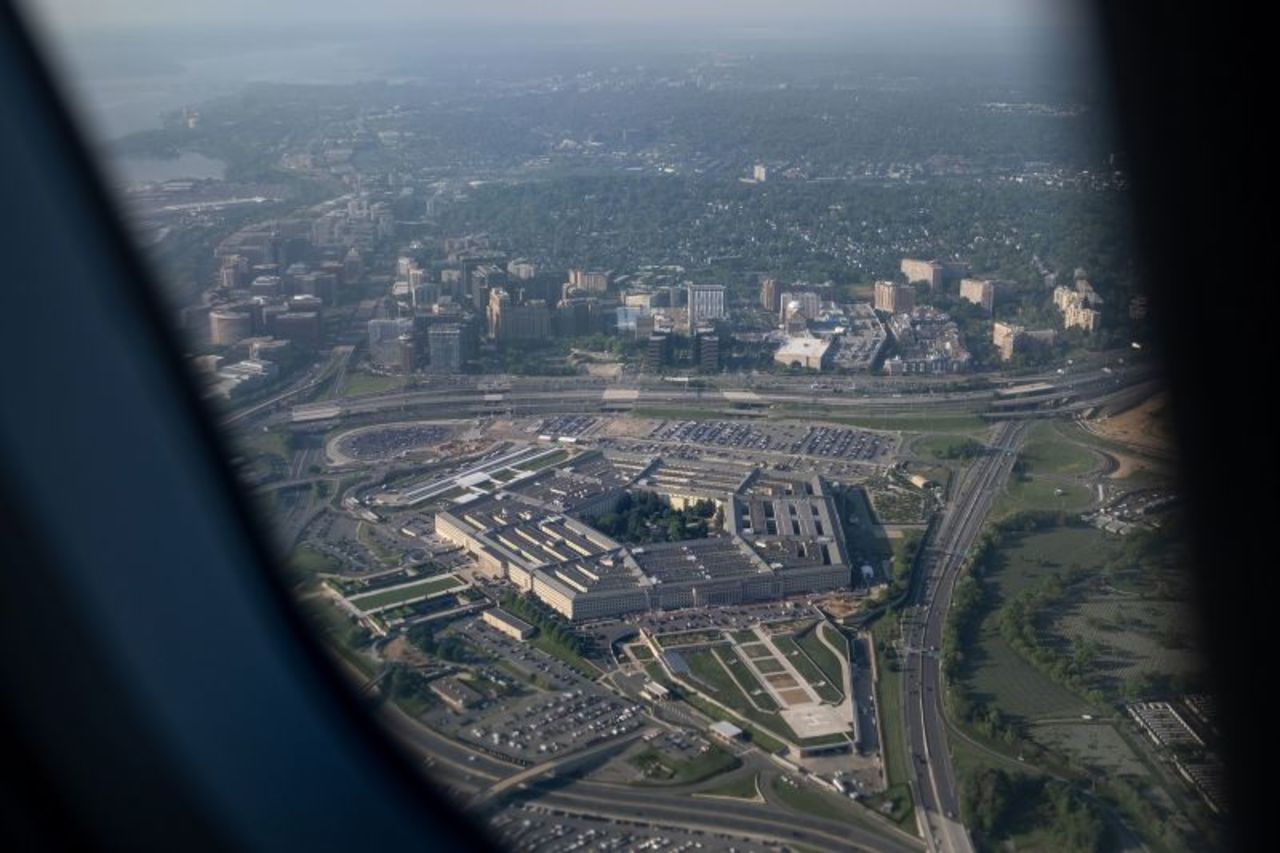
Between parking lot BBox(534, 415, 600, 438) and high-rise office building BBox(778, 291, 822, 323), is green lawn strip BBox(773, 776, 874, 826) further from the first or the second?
high-rise office building BBox(778, 291, 822, 323)

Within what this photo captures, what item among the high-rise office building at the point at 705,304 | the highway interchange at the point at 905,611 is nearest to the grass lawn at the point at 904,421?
the highway interchange at the point at 905,611

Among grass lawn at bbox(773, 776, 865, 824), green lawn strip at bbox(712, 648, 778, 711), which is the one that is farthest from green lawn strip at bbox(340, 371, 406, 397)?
grass lawn at bbox(773, 776, 865, 824)

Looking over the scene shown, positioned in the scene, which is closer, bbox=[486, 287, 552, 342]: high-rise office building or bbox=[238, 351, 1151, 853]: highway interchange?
bbox=[238, 351, 1151, 853]: highway interchange

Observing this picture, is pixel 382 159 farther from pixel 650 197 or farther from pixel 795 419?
pixel 795 419

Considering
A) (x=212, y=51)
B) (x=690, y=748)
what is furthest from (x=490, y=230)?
(x=690, y=748)

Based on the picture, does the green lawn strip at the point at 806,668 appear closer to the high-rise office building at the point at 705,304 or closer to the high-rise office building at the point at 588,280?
the high-rise office building at the point at 705,304

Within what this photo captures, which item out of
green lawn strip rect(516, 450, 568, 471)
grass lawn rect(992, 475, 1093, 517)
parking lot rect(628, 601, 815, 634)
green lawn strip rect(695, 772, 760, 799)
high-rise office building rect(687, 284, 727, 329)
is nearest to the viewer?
green lawn strip rect(695, 772, 760, 799)

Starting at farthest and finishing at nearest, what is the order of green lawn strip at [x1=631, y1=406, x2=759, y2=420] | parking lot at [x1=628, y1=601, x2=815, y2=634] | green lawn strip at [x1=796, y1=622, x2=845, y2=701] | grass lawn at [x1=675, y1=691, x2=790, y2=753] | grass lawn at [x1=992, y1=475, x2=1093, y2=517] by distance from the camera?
1. green lawn strip at [x1=631, y1=406, x2=759, y2=420]
2. grass lawn at [x1=992, y1=475, x2=1093, y2=517]
3. parking lot at [x1=628, y1=601, x2=815, y2=634]
4. green lawn strip at [x1=796, y1=622, x2=845, y2=701]
5. grass lawn at [x1=675, y1=691, x2=790, y2=753]

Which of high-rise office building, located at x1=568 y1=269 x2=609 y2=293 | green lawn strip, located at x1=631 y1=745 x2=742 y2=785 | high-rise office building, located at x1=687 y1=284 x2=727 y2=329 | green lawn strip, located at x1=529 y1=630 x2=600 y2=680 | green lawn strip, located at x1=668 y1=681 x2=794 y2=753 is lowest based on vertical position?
high-rise office building, located at x1=687 y1=284 x2=727 y2=329
